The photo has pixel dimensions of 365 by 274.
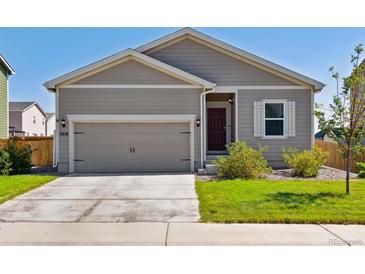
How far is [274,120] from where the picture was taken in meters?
14.5

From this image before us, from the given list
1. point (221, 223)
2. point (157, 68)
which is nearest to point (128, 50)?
A: point (157, 68)

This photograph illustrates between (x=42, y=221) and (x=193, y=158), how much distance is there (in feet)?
25.7

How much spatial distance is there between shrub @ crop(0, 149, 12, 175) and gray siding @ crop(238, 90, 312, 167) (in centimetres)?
914

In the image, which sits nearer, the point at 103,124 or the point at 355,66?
the point at 355,66

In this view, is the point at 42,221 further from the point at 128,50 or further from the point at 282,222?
the point at 128,50

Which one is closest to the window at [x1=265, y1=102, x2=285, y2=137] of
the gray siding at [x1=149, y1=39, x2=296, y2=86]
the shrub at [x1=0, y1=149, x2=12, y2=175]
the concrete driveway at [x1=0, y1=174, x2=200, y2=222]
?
the gray siding at [x1=149, y1=39, x2=296, y2=86]

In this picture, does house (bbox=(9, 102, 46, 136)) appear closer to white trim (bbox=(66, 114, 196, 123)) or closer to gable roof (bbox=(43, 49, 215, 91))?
gable roof (bbox=(43, 49, 215, 91))

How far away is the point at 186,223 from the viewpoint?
6.40 meters

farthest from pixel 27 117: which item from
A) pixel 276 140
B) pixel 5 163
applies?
pixel 276 140

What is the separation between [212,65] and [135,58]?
3320 millimetres

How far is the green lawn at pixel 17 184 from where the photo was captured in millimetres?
9000

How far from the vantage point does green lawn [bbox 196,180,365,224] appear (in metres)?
6.59

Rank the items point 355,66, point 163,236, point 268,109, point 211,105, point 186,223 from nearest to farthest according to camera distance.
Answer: point 163,236 < point 186,223 < point 355,66 < point 268,109 < point 211,105

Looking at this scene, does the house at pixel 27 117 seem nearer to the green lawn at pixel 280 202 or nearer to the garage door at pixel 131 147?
the garage door at pixel 131 147
